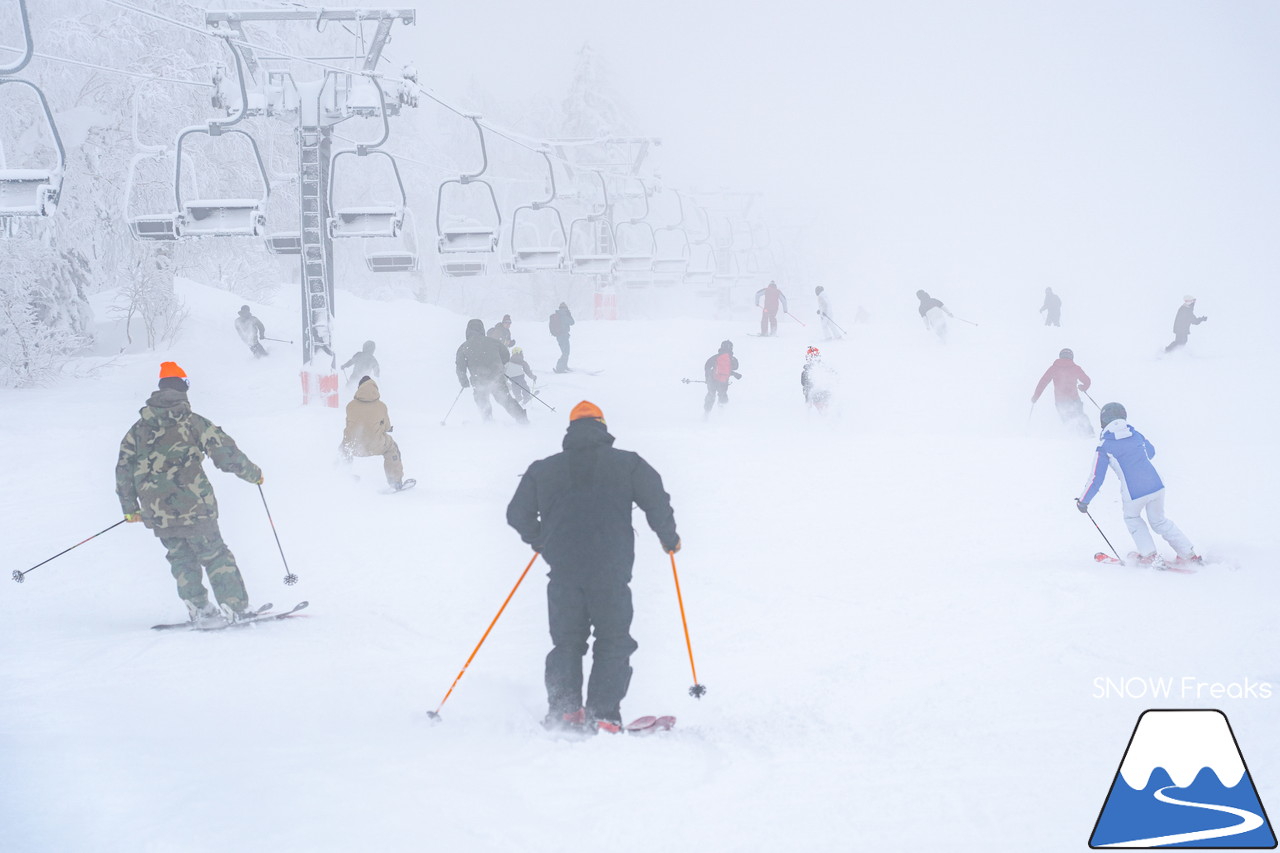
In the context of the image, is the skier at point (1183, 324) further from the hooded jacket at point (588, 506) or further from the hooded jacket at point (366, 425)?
the hooded jacket at point (588, 506)

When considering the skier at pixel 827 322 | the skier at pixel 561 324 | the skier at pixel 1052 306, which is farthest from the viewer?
the skier at pixel 1052 306

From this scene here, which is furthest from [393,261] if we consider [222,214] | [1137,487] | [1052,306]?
[1052,306]

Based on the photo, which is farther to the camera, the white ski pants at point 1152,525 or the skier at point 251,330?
the skier at point 251,330

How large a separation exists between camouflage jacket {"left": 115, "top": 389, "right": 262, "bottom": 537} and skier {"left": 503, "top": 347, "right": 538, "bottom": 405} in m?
9.20

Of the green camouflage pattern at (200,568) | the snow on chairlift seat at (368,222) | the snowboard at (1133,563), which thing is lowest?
the snowboard at (1133,563)

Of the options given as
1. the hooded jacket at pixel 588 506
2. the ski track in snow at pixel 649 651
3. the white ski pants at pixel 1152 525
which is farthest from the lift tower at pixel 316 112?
the white ski pants at pixel 1152 525

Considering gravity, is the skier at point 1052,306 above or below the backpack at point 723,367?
above

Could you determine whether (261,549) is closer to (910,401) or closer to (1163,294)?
(910,401)

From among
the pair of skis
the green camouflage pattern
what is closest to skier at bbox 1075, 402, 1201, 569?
the pair of skis

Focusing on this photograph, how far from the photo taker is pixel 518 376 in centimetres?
1581

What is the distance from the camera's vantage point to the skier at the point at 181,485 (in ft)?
19.6

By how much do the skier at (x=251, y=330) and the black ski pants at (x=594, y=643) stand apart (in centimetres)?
1991

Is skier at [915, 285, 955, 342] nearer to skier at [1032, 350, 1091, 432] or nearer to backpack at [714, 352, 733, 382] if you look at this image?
skier at [1032, 350, 1091, 432]

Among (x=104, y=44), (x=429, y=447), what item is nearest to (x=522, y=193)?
(x=104, y=44)
